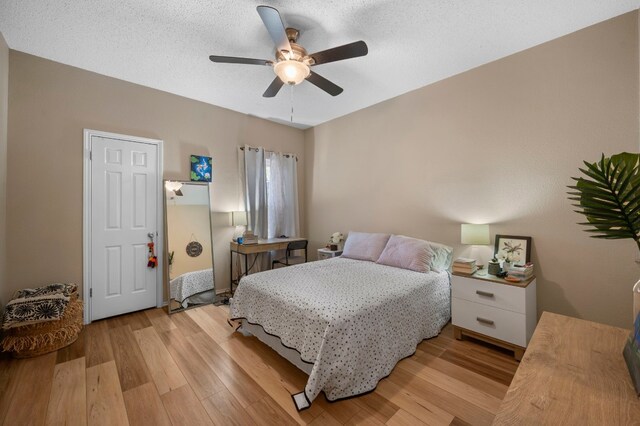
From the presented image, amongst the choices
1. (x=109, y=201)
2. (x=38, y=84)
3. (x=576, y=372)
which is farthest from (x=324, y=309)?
(x=38, y=84)

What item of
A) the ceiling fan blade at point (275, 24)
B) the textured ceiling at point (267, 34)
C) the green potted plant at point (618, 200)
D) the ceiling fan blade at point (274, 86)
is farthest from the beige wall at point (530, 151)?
the ceiling fan blade at point (275, 24)

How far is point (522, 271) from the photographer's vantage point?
2.26 m

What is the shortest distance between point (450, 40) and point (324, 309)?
2511 millimetres

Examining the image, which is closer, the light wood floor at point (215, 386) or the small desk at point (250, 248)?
the light wood floor at point (215, 386)

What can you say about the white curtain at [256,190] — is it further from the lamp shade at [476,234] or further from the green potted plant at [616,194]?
the green potted plant at [616,194]

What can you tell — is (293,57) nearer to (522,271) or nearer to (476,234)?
(476,234)

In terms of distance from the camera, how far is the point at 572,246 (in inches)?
89.3

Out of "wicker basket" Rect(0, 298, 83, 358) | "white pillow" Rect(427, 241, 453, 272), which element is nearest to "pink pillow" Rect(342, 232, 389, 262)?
"white pillow" Rect(427, 241, 453, 272)

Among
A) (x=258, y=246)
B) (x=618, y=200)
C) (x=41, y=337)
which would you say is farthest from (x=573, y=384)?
(x=41, y=337)

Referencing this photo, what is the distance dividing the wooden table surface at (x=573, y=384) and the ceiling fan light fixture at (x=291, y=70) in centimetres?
221

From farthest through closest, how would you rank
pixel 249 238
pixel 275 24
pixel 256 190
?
pixel 256 190
pixel 249 238
pixel 275 24

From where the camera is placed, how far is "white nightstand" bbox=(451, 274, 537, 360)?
2.14 meters

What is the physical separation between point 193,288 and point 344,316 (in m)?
2.46

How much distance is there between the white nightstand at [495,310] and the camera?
2139 millimetres
